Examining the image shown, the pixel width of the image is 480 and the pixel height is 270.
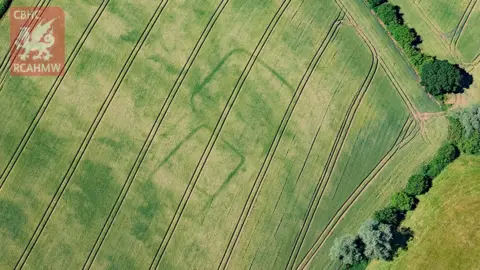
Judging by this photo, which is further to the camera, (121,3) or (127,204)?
(121,3)

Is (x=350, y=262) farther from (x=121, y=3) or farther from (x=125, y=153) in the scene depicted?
(x=121, y=3)

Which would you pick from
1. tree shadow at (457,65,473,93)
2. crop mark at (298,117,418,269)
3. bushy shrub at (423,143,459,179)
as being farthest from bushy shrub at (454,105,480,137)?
crop mark at (298,117,418,269)

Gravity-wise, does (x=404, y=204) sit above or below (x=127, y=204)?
above

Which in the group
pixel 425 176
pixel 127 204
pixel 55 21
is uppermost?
pixel 425 176

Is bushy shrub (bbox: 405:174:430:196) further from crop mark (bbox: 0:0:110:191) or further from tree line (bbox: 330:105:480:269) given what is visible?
crop mark (bbox: 0:0:110:191)

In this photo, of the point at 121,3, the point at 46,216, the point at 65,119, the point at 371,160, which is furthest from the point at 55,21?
the point at 371,160

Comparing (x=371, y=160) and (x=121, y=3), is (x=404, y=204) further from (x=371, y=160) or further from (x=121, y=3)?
(x=121, y=3)

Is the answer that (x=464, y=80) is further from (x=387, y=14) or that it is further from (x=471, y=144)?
(x=387, y=14)
